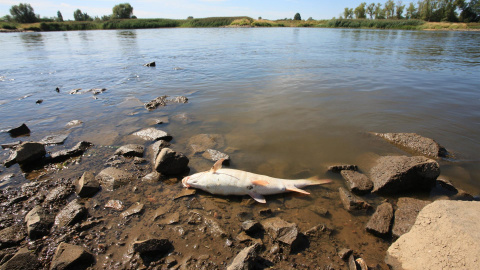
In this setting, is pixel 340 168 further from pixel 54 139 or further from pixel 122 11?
pixel 122 11

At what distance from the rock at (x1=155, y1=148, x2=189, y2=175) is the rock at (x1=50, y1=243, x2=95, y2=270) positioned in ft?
6.87

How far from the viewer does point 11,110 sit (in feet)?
31.3

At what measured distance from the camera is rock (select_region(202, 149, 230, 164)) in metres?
5.76

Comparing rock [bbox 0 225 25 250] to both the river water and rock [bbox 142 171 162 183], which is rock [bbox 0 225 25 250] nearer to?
the river water

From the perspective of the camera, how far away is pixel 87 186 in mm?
4664

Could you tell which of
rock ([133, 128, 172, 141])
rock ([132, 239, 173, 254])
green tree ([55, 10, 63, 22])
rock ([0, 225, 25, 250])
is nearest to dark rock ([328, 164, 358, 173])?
rock ([132, 239, 173, 254])

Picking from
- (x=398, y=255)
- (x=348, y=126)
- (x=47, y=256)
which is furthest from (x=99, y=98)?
(x=398, y=255)

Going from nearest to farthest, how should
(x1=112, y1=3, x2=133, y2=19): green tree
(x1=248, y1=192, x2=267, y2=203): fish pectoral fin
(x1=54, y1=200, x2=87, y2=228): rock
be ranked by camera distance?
1. (x1=54, y1=200, x2=87, y2=228): rock
2. (x1=248, y1=192, x2=267, y2=203): fish pectoral fin
3. (x1=112, y1=3, x2=133, y2=19): green tree

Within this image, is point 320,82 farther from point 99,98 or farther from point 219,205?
point 99,98

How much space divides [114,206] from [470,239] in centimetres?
523

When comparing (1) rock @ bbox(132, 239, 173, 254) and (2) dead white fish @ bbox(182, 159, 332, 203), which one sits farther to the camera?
(2) dead white fish @ bbox(182, 159, 332, 203)

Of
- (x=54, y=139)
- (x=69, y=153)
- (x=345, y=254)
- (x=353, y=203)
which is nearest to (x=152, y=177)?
(x=69, y=153)

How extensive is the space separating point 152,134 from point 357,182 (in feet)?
17.9

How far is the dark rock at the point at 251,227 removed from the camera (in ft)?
12.4
